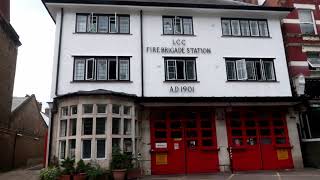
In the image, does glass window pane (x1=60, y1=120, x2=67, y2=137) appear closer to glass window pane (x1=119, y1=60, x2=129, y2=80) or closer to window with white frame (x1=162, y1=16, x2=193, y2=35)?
glass window pane (x1=119, y1=60, x2=129, y2=80)

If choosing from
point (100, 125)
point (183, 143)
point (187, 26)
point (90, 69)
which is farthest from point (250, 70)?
point (100, 125)

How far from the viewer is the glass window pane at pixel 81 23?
16469 mm

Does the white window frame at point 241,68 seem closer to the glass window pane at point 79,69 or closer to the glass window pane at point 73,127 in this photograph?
the glass window pane at point 79,69

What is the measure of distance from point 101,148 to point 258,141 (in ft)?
26.9

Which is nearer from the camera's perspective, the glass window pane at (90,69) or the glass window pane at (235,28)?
the glass window pane at (90,69)

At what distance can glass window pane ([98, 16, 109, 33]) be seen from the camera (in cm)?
1662

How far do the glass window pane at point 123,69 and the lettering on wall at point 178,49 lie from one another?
1508 millimetres

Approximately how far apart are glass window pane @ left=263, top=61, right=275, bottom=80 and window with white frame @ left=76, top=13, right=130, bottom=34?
8.02m

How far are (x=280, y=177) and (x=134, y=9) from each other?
11.3 meters

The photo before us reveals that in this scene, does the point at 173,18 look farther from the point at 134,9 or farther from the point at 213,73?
the point at 213,73

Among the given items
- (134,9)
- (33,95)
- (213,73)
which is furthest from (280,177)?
(33,95)

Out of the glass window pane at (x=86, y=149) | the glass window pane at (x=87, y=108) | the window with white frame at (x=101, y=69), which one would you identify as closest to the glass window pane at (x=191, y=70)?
the window with white frame at (x=101, y=69)

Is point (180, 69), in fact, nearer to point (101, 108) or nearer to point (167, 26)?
point (167, 26)

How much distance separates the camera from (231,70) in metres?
16.9
